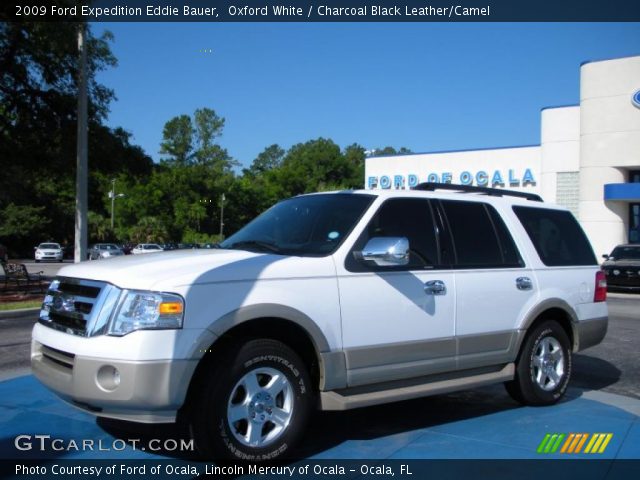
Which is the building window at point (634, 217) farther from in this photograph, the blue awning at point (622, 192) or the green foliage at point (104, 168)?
the green foliage at point (104, 168)

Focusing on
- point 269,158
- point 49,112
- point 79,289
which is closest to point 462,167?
point 49,112

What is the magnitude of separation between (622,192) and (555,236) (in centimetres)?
2727

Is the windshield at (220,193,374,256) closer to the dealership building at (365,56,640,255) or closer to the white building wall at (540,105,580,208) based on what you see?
the dealership building at (365,56,640,255)

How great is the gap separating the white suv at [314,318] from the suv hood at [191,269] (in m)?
0.01

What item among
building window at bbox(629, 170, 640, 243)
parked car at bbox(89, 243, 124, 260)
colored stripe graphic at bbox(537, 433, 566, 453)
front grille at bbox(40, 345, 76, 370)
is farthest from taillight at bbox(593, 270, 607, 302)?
parked car at bbox(89, 243, 124, 260)

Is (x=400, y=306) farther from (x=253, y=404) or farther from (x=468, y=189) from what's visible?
(x=468, y=189)

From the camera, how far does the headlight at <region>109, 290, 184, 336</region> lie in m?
4.07

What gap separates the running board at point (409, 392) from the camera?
474 cm

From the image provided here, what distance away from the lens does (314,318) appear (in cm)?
465

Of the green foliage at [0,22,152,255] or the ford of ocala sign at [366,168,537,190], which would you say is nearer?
the green foliage at [0,22,152,255]

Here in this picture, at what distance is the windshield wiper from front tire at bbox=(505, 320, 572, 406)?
261 centimetres

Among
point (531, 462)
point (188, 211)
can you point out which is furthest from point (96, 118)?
point (188, 211)

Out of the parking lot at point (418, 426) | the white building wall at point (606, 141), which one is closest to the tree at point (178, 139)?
the white building wall at point (606, 141)

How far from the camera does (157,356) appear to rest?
4008 mm
